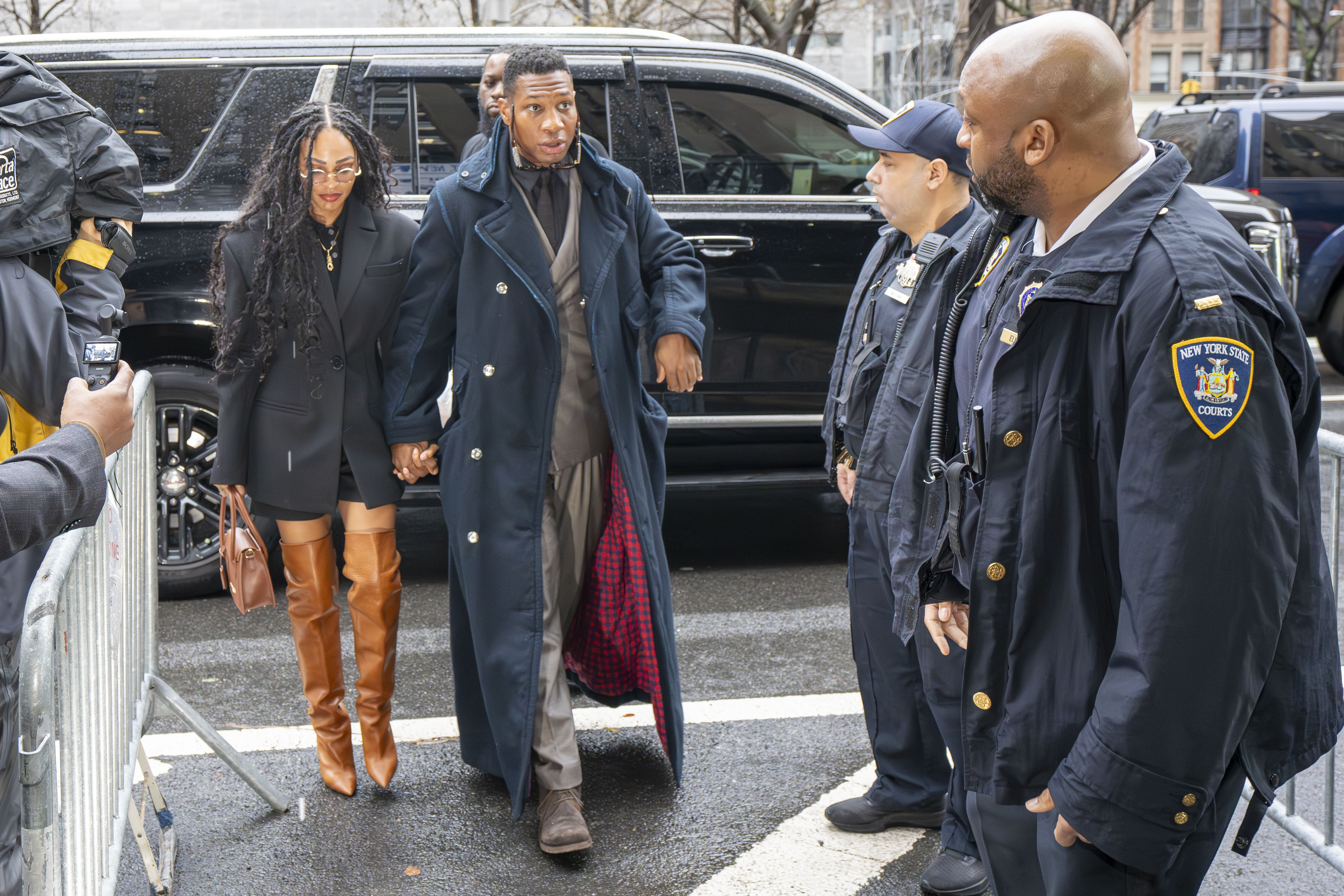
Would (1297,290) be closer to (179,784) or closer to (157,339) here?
(157,339)

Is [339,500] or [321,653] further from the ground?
[339,500]

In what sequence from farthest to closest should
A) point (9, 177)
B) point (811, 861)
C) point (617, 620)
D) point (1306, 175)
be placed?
point (1306, 175)
point (617, 620)
point (811, 861)
point (9, 177)

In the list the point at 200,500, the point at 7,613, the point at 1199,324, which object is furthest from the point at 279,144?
the point at 1199,324

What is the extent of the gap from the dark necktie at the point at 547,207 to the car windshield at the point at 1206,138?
8.98 metres

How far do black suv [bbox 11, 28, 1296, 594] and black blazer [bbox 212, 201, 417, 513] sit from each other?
1.55 metres

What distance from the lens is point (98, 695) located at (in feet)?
7.71

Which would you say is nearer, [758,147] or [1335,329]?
[758,147]

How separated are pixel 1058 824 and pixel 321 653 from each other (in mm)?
2371

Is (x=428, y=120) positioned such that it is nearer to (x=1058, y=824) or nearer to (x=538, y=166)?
(x=538, y=166)

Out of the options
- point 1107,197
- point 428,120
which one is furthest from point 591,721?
point 1107,197

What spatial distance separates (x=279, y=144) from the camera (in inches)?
139

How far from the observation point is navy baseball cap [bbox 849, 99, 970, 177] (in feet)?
10.6

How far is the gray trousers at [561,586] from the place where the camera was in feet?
11.3

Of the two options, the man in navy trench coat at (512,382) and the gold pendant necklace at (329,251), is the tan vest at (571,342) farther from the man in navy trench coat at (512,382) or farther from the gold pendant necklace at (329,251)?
the gold pendant necklace at (329,251)
